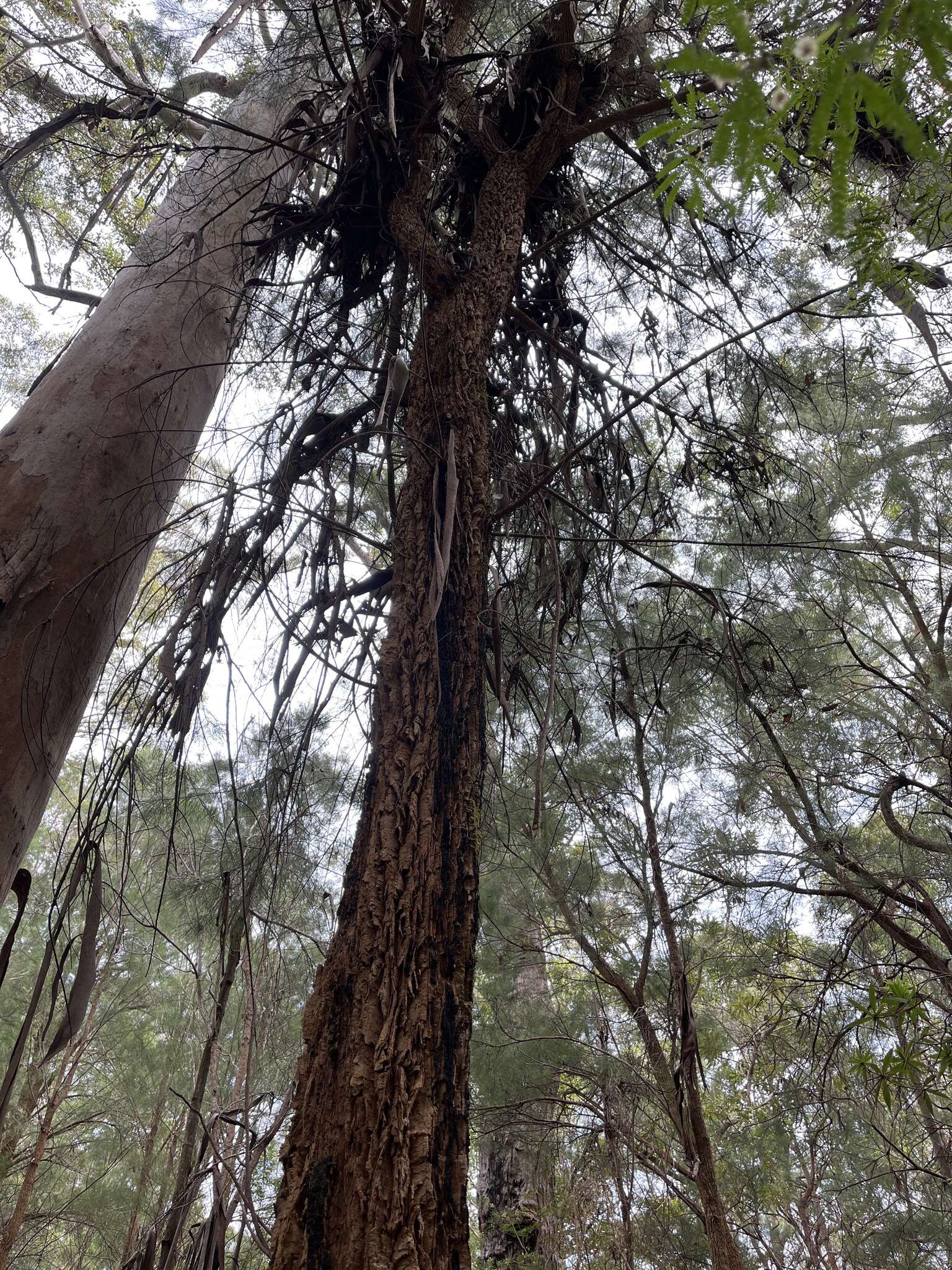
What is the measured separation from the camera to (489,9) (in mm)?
2545

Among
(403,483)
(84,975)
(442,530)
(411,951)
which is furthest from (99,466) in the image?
(411,951)

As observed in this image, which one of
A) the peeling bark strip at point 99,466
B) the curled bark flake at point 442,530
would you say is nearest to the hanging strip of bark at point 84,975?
the peeling bark strip at point 99,466

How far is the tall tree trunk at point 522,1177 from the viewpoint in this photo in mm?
3592

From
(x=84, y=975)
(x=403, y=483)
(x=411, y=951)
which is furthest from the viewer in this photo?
(x=403, y=483)

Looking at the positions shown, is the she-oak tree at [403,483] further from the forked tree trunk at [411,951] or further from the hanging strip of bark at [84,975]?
the hanging strip of bark at [84,975]

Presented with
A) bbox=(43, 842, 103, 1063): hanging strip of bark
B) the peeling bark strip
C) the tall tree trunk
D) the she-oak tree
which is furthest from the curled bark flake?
the tall tree trunk

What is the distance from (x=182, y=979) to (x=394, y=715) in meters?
6.01

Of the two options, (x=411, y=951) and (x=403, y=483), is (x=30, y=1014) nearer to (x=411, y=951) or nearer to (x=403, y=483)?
(x=411, y=951)

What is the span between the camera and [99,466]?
1930mm

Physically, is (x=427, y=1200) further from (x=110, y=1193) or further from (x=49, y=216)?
(x=110, y=1193)

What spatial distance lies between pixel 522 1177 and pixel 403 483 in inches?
173

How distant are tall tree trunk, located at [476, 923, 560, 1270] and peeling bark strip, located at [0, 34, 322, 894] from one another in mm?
2042

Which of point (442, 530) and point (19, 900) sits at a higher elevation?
point (442, 530)

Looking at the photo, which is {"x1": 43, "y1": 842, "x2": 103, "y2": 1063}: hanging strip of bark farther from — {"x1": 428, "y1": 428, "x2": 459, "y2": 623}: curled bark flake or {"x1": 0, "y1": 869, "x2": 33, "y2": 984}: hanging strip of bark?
{"x1": 428, "y1": 428, "x2": 459, "y2": 623}: curled bark flake
